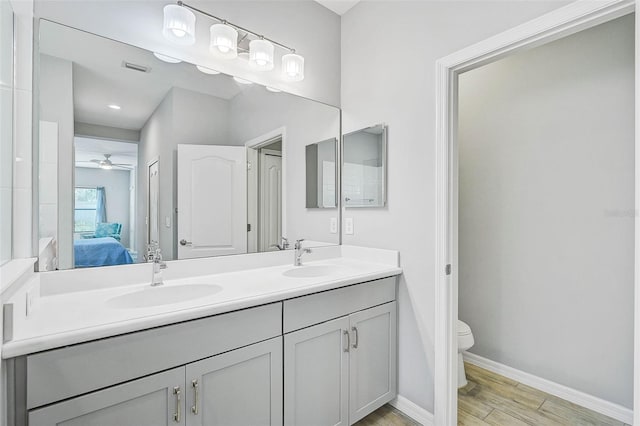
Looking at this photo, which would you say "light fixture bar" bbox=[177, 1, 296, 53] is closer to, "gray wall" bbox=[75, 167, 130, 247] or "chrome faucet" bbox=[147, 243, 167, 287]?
"gray wall" bbox=[75, 167, 130, 247]

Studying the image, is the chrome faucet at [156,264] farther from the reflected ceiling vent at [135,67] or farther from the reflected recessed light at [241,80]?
the reflected recessed light at [241,80]

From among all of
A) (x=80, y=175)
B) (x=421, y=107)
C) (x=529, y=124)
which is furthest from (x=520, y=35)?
(x=80, y=175)

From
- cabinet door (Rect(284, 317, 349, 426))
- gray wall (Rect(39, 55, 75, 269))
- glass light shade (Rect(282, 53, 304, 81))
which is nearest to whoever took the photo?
gray wall (Rect(39, 55, 75, 269))

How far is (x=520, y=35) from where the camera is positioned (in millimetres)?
1323

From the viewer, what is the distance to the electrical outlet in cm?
217

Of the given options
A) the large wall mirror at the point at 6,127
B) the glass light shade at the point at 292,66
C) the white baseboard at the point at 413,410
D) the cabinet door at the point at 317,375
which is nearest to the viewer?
the large wall mirror at the point at 6,127

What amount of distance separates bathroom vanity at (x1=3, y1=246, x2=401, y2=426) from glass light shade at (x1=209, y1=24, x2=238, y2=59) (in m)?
1.14

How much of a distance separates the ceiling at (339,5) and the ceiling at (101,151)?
5.27ft

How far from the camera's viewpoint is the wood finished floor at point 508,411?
1.74 metres

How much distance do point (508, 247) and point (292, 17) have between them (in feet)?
7.17

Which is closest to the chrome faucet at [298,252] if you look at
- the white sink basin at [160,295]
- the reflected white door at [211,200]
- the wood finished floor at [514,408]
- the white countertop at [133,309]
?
the white countertop at [133,309]

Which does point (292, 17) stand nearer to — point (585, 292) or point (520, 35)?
point (520, 35)

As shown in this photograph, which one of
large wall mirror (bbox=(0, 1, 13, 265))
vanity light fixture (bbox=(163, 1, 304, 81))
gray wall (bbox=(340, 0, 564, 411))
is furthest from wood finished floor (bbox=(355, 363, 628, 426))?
vanity light fixture (bbox=(163, 1, 304, 81))

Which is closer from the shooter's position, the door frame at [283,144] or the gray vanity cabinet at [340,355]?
the gray vanity cabinet at [340,355]
